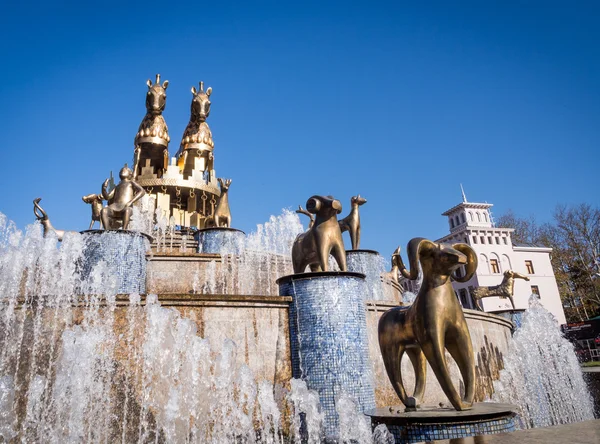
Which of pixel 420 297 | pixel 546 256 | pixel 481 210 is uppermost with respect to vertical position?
pixel 481 210

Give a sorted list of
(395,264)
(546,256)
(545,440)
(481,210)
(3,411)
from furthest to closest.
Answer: (481,210) → (546,256) → (395,264) → (3,411) → (545,440)

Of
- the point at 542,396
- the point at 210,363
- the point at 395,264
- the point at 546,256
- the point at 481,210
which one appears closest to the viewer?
the point at 210,363

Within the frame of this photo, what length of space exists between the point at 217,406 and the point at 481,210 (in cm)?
5231

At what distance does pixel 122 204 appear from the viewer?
1278cm

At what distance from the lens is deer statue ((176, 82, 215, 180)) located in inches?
1016

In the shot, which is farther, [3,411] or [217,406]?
[217,406]

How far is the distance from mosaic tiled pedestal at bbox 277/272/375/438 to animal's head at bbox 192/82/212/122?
20492 mm

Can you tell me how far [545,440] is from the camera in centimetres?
289

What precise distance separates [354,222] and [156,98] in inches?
646

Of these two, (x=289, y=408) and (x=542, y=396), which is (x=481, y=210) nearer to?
(x=542, y=396)

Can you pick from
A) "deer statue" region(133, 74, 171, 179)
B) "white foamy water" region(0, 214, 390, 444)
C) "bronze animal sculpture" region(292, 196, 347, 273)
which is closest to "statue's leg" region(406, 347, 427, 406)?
"white foamy water" region(0, 214, 390, 444)

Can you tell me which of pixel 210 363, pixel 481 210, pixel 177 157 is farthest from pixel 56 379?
pixel 481 210

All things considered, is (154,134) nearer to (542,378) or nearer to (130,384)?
(130,384)

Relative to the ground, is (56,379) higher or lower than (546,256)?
lower
